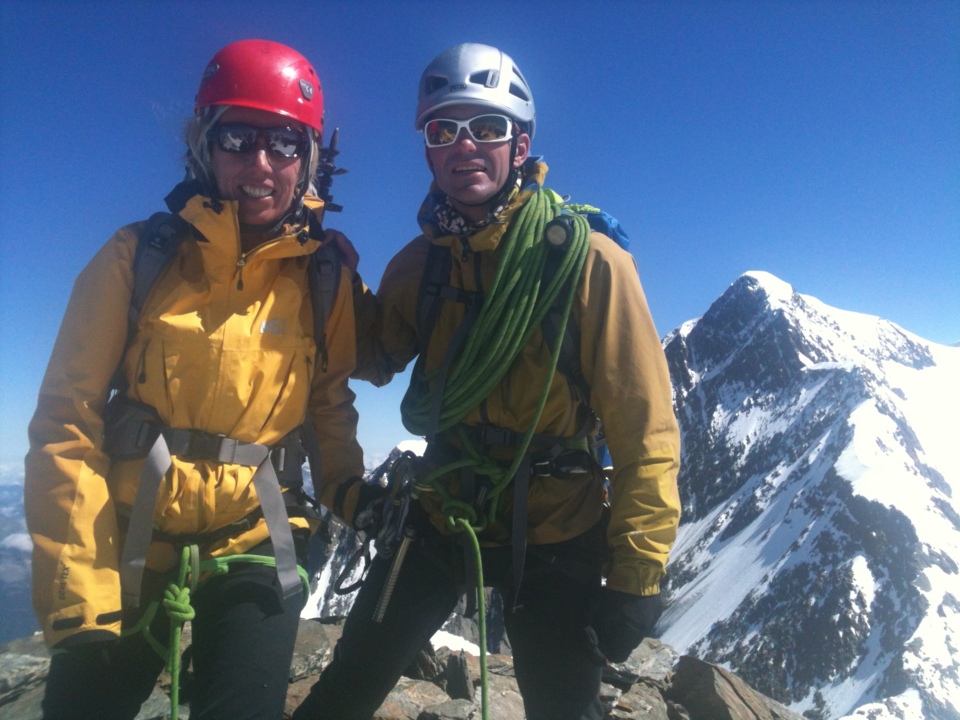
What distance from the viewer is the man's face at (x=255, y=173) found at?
3.72 metres

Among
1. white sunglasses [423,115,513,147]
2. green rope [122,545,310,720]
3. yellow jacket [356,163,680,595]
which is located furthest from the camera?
white sunglasses [423,115,513,147]

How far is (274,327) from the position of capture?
3.70m

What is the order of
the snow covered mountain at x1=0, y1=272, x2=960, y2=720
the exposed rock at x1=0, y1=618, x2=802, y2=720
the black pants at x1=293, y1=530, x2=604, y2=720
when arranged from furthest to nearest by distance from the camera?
the snow covered mountain at x1=0, y1=272, x2=960, y2=720 < the exposed rock at x1=0, y1=618, x2=802, y2=720 < the black pants at x1=293, y1=530, x2=604, y2=720

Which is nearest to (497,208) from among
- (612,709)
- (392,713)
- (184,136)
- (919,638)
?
(184,136)

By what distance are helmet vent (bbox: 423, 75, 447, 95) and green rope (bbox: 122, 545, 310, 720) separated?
3.42 metres

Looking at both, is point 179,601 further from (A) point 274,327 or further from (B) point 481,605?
(B) point 481,605

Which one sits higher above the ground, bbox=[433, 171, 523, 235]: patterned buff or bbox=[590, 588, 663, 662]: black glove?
bbox=[433, 171, 523, 235]: patterned buff

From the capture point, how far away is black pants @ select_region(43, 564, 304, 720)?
3047mm

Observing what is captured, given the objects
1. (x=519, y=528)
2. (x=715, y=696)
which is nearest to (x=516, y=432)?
(x=519, y=528)

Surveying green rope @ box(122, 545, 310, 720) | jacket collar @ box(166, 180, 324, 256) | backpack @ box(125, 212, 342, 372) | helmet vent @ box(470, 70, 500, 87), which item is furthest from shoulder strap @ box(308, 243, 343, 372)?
helmet vent @ box(470, 70, 500, 87)

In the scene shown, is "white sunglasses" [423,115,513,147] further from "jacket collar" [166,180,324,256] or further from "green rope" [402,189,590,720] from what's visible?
"jacket collar" [166,180,324,256]

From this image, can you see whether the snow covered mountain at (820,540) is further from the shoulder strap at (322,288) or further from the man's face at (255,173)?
the man's face at (255,173)

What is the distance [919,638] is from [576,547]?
435 ft

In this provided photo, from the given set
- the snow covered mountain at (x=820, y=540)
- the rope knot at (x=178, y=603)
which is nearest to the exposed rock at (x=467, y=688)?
the rope knot at (x=178, y=603)
